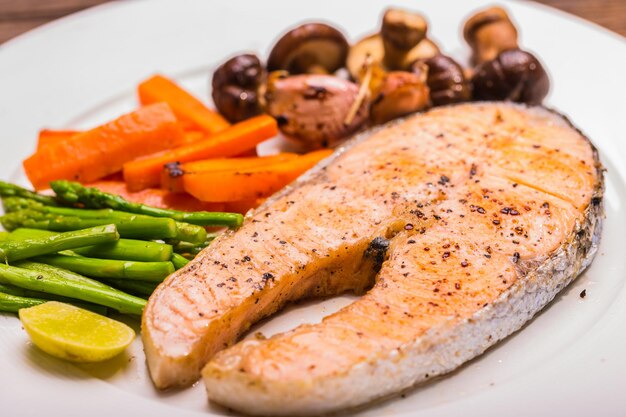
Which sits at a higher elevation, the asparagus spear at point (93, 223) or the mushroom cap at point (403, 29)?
the mushroom cap at point (403, 29)

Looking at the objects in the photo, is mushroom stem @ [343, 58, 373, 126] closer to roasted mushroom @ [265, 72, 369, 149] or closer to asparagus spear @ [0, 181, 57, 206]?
roasted mushroom @ [265, 72, 369, 149]

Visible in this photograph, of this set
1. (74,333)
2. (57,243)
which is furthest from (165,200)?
(74,333)

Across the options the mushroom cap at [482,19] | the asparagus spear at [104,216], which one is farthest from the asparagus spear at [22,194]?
the mushroom cap at [482,19]

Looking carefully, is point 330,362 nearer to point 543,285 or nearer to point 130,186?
point 543,285

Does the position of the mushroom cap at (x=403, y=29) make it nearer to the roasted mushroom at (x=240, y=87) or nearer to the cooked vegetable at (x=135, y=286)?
the roasted mushroom at (x=240, y=87)

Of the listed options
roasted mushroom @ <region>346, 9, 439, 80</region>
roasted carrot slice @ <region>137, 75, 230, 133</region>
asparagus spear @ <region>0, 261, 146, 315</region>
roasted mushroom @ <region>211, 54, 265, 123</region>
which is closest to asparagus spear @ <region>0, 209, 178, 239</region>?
asparagus spear @ <region>0, 261, 146, 315</region>

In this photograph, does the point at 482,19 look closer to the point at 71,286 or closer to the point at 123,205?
the point at 123,205
